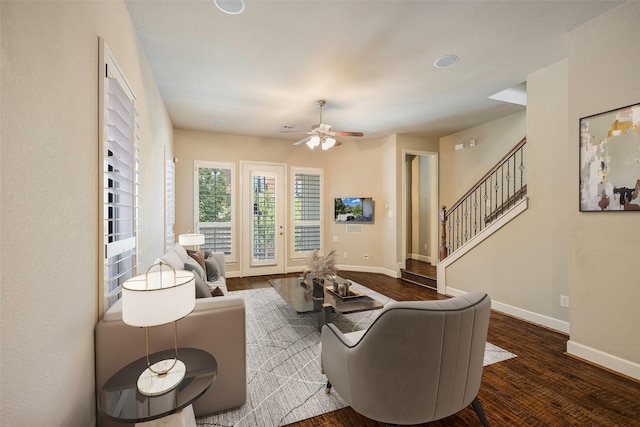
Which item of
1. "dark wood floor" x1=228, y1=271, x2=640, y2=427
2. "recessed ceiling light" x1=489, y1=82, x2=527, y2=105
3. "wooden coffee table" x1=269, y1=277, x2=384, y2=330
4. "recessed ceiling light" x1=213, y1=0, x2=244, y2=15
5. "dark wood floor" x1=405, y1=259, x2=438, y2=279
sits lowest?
"dark wood floor" x1=228, y1=271, x2=640, y2=427

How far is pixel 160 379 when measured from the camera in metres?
1.41

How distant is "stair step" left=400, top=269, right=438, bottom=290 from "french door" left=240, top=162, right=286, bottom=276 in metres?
2.60

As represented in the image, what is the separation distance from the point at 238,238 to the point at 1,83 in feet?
16.8

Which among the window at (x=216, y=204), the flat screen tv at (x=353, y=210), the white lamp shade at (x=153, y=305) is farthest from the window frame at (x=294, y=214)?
the white lamp shade at (x=153, y=305)

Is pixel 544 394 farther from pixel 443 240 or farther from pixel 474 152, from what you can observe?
pixel 474 152

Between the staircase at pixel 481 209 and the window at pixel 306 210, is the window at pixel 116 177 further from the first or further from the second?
the staircase at pixel 481 209

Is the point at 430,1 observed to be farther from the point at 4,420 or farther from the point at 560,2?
the point at 4,420

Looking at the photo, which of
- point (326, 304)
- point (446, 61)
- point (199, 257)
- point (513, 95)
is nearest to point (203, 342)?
point (326, 304)

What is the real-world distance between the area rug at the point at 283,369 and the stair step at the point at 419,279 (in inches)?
67.9

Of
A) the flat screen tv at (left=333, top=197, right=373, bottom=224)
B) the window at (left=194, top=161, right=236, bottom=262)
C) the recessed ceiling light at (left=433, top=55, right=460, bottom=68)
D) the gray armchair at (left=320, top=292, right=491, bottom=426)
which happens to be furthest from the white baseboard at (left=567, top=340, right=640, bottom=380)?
the window at (left=194, top=161, right=236, bottom=262)

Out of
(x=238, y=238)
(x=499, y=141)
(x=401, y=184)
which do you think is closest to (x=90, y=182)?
(x=238, y=238)

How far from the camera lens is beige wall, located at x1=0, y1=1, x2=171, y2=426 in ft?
3.00

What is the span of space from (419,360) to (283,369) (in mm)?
1444

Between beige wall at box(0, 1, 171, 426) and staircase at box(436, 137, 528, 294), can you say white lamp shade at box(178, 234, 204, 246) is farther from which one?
staircase at box(436, 137, 528, 294)
